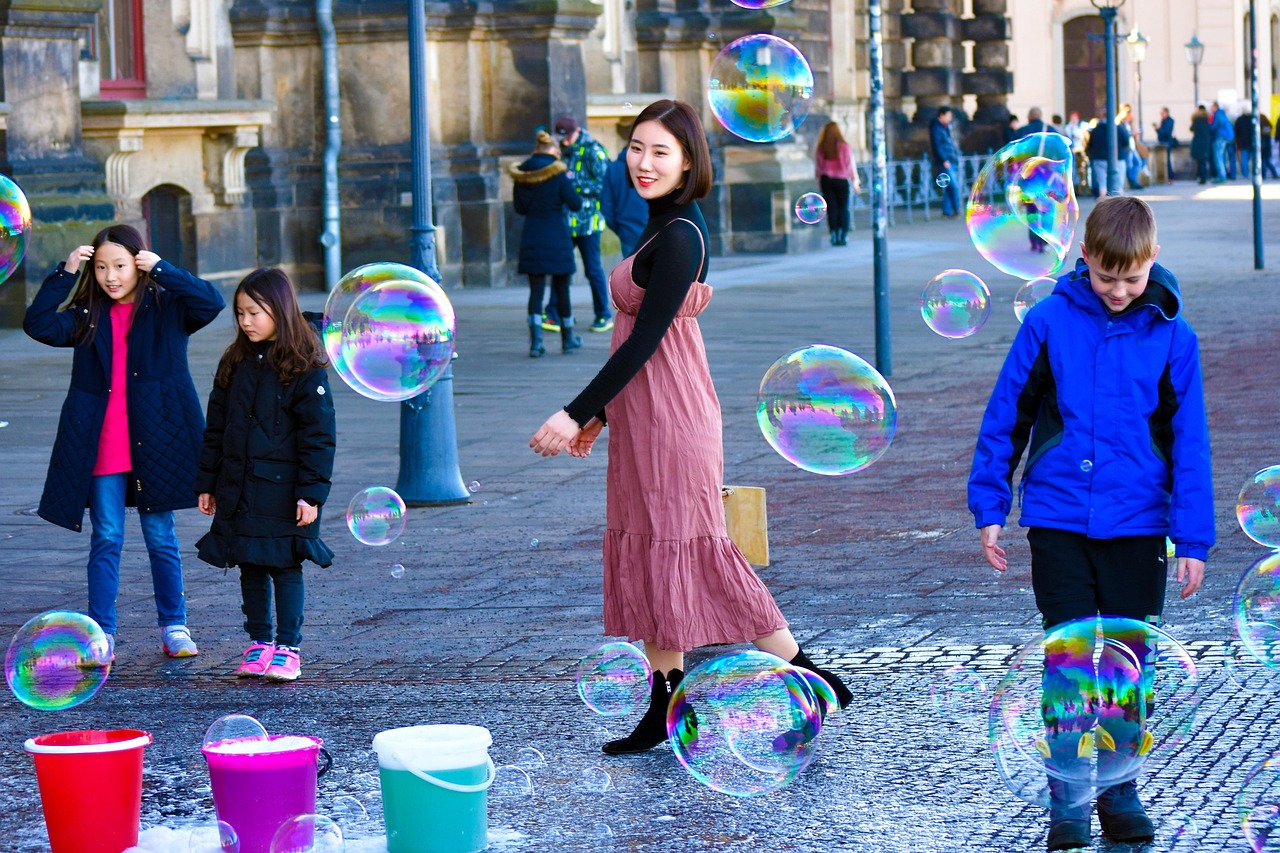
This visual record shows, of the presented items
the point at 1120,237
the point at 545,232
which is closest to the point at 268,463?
the point at 1120,237

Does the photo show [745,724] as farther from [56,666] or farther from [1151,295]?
[56,666]

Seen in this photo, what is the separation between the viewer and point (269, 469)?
621 centimetres

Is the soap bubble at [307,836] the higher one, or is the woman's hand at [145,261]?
the woman's hand at [145,261]

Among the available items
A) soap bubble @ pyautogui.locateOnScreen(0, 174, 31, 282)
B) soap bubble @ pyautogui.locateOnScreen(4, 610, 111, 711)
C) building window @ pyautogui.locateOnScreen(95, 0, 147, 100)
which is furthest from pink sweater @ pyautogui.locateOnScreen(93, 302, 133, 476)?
building window @ pyautogui.locateOnScreen(95, 0, 147, 100)

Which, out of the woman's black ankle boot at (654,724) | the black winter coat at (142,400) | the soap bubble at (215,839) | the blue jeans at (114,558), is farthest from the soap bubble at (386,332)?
the soap bubble at (215,839)

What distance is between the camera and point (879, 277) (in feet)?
44.5

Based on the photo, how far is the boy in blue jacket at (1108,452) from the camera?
173 inches

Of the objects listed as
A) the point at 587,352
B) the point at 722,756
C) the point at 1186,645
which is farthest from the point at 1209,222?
the point at 722,756

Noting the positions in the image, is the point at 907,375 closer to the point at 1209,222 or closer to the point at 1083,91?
the point at 1209,222

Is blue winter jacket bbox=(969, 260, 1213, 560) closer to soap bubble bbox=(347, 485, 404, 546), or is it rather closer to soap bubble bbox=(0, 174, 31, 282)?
soap bubble bbox=(347, 485, 404, 546)

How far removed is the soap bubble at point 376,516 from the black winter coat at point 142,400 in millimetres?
871

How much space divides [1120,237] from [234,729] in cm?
218

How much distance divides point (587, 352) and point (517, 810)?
34.4 feet

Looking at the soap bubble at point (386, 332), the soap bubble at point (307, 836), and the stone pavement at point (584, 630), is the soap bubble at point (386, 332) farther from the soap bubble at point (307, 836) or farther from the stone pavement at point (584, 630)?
the soap bubble at point (307, 836)
